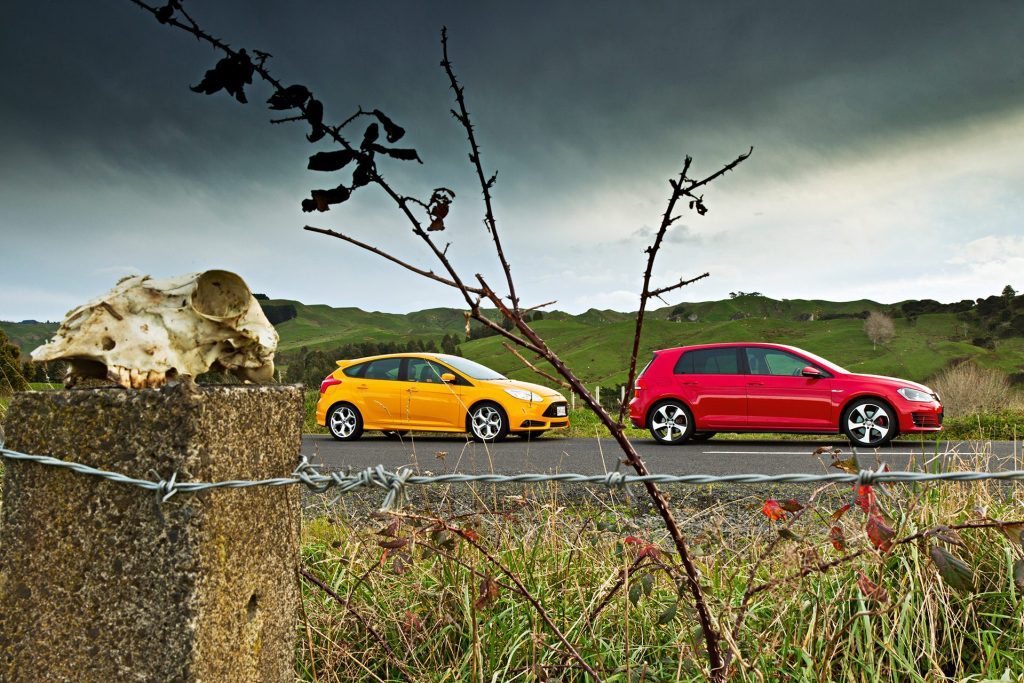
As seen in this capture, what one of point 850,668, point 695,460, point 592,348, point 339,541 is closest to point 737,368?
point 695,460

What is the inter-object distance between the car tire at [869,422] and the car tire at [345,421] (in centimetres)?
819

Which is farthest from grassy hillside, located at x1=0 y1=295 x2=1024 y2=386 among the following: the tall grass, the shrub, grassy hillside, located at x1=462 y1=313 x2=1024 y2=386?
the tall grass

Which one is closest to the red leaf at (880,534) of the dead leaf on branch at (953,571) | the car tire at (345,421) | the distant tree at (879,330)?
the dead leaf on branch at (953,571)

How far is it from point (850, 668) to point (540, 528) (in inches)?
51.6

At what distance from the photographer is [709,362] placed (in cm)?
1202

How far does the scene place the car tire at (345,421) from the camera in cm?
1347

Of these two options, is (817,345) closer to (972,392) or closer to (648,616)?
(972,392)

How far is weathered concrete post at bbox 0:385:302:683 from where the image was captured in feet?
4.95

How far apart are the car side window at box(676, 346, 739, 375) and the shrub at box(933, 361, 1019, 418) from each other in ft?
27.5

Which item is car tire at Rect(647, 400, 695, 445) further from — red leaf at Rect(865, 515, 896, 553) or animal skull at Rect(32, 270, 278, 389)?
animal skull at Rect(32, 270, 278, 389)

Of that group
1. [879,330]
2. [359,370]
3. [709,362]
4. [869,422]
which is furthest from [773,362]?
[879,330]

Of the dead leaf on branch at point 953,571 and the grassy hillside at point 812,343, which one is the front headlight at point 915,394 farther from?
the grassy hillside at point 812,343

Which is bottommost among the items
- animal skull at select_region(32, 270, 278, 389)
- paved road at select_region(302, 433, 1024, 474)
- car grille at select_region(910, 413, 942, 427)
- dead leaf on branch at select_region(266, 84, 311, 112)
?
paved road at select_region(302, 433, 1024, 474)

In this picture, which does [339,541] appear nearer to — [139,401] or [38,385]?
[139,401]
